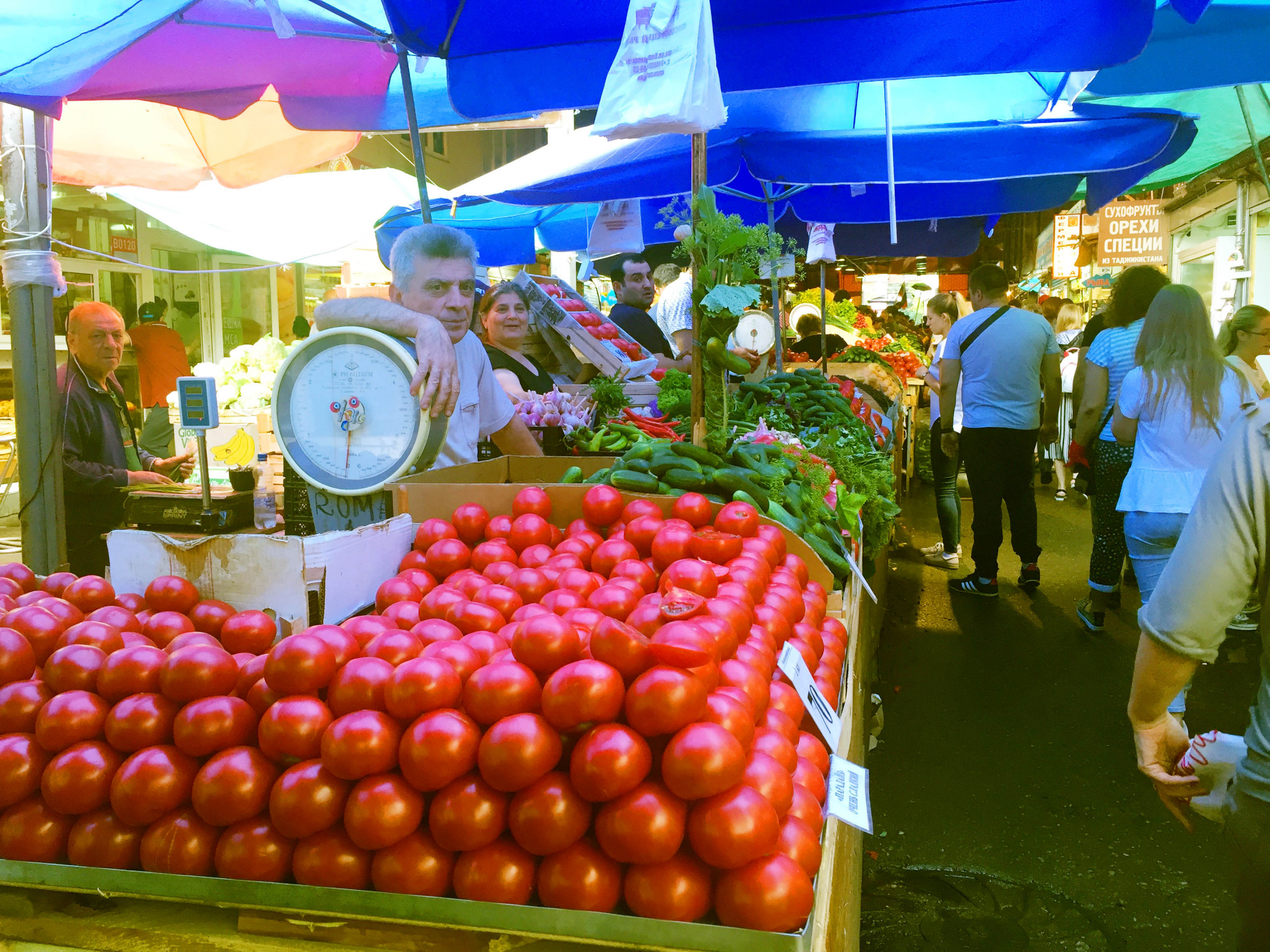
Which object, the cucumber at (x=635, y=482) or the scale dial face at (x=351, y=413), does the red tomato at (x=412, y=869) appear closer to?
the scale dial face at (x=351, y=413)

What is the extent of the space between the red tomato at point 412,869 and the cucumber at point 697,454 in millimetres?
2139

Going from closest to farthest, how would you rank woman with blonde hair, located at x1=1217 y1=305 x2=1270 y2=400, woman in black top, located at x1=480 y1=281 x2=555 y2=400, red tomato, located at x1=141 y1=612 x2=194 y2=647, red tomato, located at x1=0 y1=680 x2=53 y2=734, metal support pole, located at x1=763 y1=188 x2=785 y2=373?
red tomato, located at x1=0 y1=680 x2=53 y2=734, red tomato, located at x1=141 y1=612 x2=194 y2=647, woman with blonde hair, located at x1=1217 y1=305 x2=1270 y2=400, woman in black top, located at x1=480 y1=281 x2=555 y2=400, metal support pole, located at x1=763 y1=188 x2=785 y2=373

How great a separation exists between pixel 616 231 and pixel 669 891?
222 inches

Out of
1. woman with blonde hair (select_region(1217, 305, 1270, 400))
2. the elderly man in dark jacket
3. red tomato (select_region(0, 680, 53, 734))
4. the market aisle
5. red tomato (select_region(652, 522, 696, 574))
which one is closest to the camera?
red tomato (select_region(0, 680, 53, 734))

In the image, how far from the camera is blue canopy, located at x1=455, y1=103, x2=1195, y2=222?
4.96 m

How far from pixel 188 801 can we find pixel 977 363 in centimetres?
Result: 609


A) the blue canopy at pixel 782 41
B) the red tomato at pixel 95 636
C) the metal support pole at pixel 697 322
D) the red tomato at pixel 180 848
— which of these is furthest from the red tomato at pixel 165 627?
the blue canopy at pixel 782 41

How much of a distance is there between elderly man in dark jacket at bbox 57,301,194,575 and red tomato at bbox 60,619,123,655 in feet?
9.23

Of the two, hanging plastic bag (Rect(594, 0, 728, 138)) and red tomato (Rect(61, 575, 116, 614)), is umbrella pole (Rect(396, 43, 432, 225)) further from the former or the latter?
red tomato (Rect(61, 575, 116, 614))

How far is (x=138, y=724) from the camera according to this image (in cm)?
142

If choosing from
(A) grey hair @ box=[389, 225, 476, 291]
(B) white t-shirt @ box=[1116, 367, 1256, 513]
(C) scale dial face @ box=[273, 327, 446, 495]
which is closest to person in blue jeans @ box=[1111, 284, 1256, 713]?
(B) white t-shirt @ box=[1116, 367, 1256, 513]

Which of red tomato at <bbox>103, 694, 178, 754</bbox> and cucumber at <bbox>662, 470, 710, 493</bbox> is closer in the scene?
red tomato at <bbox>103, 694, 178, 754</bbox>

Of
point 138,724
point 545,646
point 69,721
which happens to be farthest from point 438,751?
point 69,721

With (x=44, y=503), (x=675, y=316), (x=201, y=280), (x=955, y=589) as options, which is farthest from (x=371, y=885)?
(x=201, y=280)
